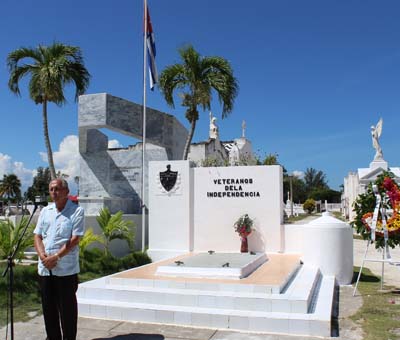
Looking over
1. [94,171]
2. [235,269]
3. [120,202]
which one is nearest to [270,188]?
[235,269]

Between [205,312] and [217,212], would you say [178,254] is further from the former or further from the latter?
[205,312]

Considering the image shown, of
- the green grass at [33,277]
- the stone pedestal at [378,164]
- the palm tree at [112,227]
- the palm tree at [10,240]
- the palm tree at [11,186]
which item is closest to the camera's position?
the green grass at [33,277]

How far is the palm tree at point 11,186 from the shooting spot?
209 feet

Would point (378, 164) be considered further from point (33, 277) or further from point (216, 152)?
point (33, 277)

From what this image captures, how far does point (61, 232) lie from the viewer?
4.90 metres

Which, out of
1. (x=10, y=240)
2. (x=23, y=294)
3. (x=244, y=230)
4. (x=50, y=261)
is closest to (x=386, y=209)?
(x=244, y=230)

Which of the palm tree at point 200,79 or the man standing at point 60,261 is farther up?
the palm tree at point 200,79

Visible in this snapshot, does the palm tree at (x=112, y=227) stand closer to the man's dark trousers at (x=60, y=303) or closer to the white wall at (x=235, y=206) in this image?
the white wall at (x=235, y=206)

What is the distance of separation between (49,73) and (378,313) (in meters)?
12.0

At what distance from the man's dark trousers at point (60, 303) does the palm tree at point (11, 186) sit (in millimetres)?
63292

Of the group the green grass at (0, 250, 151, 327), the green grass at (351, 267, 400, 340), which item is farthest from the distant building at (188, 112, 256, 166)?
the green grass at (351, 267, 400, 340)

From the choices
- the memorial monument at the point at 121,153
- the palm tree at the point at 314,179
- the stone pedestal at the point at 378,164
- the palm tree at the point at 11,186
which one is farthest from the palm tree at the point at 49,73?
the palm tree at the point at 314,179

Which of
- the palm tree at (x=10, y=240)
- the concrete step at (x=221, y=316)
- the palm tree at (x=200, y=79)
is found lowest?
the concrete step at (x=221, y=316)

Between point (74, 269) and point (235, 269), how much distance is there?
11.4 feet
